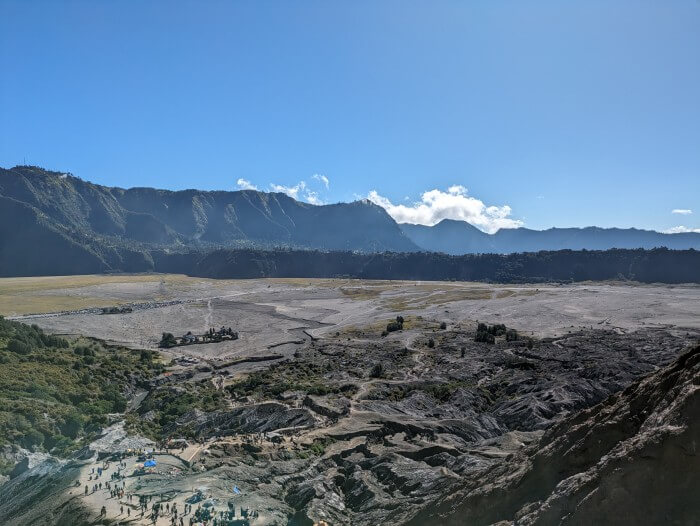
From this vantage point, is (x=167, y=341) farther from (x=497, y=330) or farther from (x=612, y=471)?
(x=612, y=471)

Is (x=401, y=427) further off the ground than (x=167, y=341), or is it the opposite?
(x=401, y=427)

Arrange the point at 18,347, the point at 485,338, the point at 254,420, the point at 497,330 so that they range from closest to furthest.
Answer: the point at 254,420, the point at 18,347, the point at 485,338, the point at 497,330

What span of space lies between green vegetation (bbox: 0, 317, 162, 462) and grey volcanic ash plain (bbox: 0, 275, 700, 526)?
216 cm

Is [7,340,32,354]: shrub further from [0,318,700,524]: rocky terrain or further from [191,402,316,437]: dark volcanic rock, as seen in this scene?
[191,402,316,437]: dark volcanic rock

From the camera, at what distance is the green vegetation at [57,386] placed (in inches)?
1522

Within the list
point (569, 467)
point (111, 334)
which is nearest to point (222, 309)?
point (111, 334)

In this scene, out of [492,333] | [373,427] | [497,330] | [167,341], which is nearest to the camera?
[373,427]

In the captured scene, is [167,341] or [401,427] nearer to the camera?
[401,427]

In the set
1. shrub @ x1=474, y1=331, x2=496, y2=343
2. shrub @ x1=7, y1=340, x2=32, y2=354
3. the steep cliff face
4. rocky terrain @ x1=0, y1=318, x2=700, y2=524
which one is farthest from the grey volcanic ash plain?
shrub @ x1=7, y1=340, x2=32, y2=354

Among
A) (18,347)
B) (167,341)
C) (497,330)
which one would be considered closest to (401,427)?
(18,347)

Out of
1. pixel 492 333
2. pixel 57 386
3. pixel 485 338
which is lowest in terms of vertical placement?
pixel 57 386

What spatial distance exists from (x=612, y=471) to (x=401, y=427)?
26.8m

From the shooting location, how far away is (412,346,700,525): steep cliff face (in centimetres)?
1203

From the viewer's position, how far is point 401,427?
38.4m
